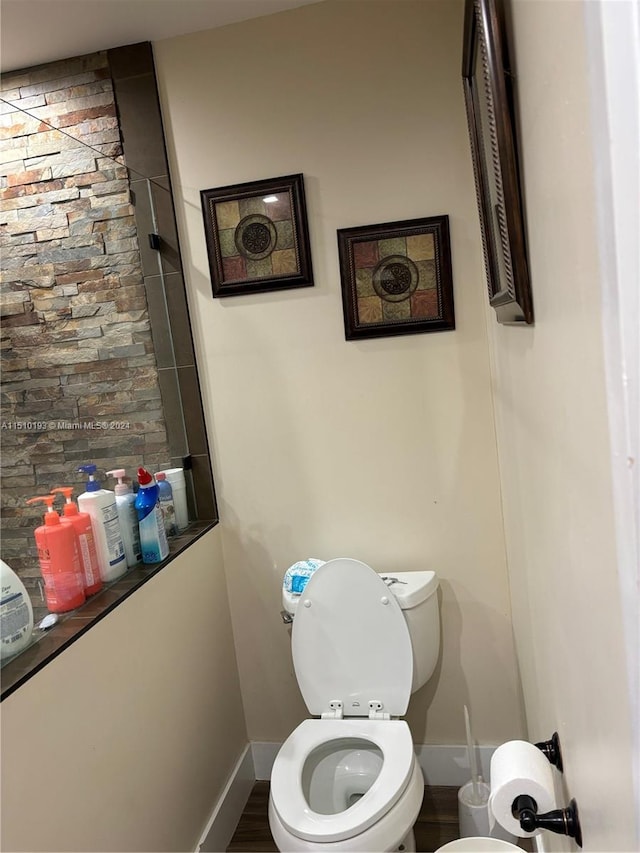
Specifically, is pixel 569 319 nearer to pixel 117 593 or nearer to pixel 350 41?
pixel 117 593

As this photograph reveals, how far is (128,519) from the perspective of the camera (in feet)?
5.49

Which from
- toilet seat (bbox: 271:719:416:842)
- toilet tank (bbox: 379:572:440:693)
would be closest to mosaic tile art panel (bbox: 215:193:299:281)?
toilet tank (bbox: 379:572:440:693)

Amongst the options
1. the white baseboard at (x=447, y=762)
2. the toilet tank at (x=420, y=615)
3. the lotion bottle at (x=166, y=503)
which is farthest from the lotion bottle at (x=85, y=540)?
the white baseboard at (x=447, y=762)

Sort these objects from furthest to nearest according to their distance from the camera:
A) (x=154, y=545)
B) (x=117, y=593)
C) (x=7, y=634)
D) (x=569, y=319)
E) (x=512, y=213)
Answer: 1. (x=154, y=545)
2. (x=117, y=593)
3. (x=7, y=634)
4. (x=512, y=213)
5. (x=569, y=319)

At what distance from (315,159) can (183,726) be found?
1.77m

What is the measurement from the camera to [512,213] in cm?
90

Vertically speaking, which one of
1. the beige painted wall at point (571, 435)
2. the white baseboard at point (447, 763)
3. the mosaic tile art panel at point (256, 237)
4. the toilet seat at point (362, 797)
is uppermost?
the mosaic tile art panel at point (256, 237)

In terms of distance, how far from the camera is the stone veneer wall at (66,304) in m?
1.40

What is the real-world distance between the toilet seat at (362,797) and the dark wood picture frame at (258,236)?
1.36 meters

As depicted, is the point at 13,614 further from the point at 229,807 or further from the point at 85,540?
the point at 229,807

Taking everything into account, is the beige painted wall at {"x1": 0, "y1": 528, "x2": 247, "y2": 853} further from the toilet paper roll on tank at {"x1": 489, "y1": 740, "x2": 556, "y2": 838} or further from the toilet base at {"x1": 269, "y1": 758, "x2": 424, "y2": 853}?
the toilet paper roll on tank at {"x1": 489, "y1": 740, "x2": 556, "y2": 838}

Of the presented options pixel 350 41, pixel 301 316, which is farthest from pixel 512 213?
pixel 350 41

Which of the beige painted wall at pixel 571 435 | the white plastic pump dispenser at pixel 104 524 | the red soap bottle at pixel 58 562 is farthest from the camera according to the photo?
the white plastic pump dispenser at pixel 104 524

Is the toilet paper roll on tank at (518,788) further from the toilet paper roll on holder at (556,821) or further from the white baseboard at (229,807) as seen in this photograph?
the white baseboard at (229,807)
